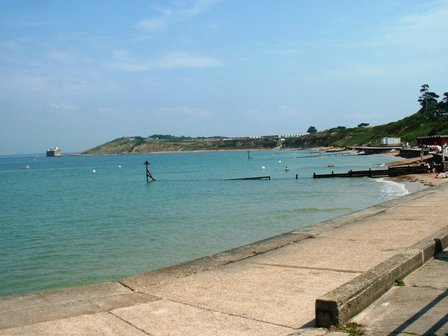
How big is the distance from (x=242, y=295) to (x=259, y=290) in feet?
1.10

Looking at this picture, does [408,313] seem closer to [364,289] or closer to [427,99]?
[364,289]

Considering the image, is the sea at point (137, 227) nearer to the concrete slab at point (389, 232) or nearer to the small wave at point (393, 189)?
the small wave at point (393, 189)

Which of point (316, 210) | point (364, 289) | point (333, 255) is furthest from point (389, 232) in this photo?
point (316, 210)

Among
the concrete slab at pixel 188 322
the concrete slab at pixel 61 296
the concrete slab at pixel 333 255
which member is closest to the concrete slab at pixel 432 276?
the concrete slab at pixel 333 255

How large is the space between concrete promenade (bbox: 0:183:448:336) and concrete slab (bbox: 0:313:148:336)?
0.01 metres

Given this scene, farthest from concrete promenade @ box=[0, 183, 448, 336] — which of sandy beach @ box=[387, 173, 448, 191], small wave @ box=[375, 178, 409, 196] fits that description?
sandy beach @ box=[387, 173, 448, 191]

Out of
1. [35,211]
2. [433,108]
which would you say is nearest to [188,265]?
[35,211]

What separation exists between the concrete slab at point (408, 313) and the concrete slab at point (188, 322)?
36.0 inches

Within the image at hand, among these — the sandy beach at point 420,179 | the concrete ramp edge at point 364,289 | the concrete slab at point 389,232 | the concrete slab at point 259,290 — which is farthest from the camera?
the sandy beach at point 420,179

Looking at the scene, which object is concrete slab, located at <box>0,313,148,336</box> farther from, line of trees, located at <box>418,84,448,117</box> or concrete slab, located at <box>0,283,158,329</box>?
line of trees, located at <box>418,84,448,117</box>

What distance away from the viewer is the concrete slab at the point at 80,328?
5.54 metres

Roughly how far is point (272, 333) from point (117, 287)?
3074mm

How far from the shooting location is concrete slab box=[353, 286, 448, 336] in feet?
16.7

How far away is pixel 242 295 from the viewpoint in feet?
22.9
